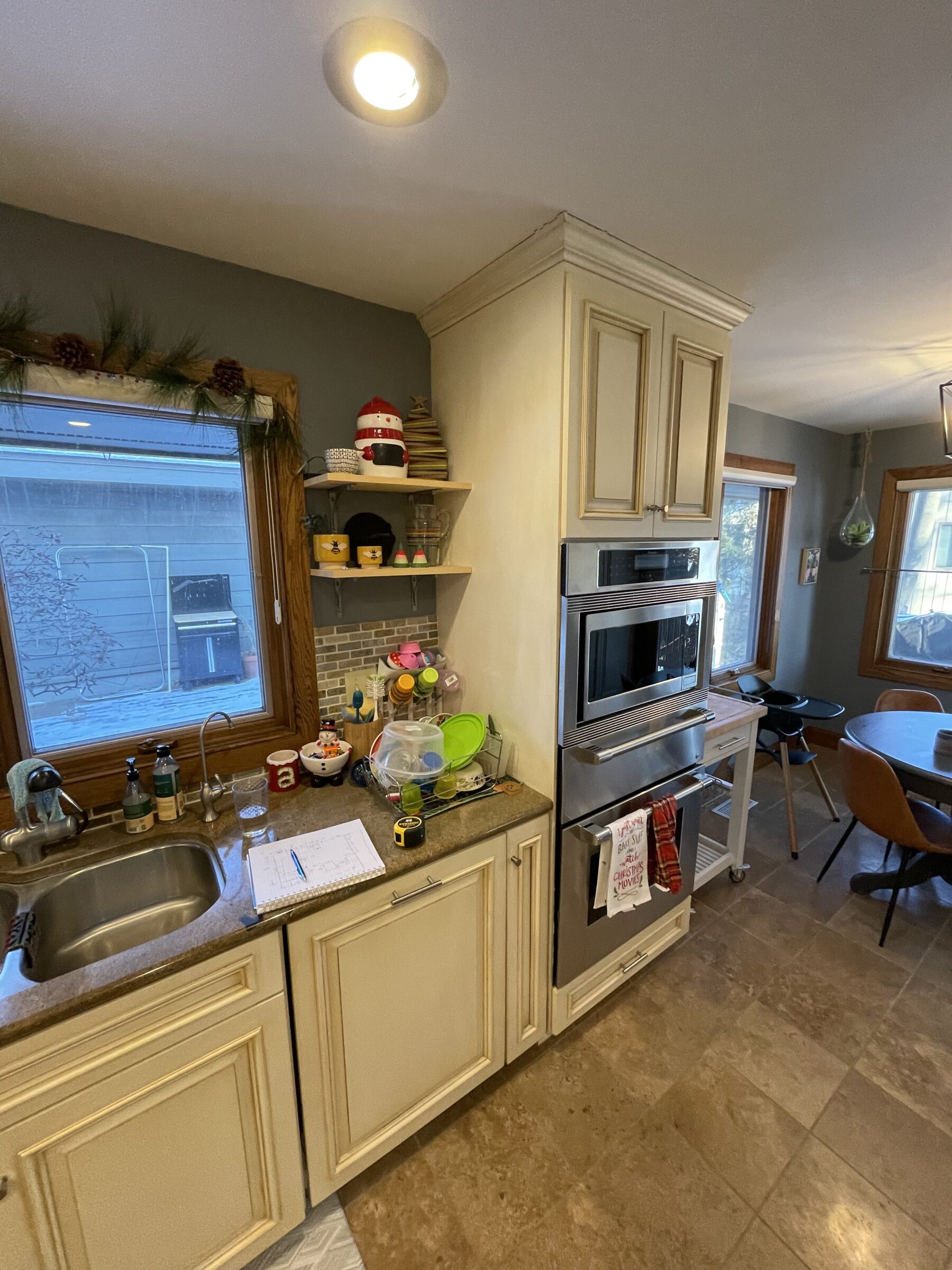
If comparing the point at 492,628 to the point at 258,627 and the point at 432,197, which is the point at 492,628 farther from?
the point at 432,197

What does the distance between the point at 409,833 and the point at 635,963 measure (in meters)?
1.19

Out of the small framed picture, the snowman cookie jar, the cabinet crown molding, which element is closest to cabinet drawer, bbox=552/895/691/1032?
the snowman cookie jar

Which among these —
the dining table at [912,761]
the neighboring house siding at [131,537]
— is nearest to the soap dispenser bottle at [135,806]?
the neighboring house siding at [131,537]

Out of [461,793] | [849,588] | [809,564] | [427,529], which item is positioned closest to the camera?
[461,793]

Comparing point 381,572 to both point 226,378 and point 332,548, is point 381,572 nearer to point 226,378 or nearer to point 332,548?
point 332,548

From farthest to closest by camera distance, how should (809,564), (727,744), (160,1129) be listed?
(809,564) → (727,744) → (160,1129)

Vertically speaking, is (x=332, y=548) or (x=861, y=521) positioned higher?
(x=861, y=521)

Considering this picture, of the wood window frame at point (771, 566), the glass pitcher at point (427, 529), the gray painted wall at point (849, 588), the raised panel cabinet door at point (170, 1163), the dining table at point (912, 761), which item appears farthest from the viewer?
the gray painted wall at point (849, 588)

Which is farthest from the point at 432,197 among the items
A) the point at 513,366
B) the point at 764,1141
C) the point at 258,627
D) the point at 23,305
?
the point at 764,1141

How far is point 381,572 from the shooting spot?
158 centimetres

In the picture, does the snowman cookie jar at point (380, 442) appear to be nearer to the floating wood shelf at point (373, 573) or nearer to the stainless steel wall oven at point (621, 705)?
the floating wood shelf at point (373, 573)

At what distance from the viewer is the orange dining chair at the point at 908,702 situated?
2803 millimetres

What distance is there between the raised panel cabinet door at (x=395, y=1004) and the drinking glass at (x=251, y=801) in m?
0.41

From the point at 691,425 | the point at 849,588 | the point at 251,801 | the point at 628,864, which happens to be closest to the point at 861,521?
the point at 849,588
